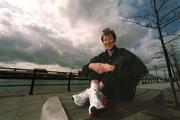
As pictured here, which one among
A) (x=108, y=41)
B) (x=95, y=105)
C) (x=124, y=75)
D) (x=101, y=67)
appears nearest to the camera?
(x=95, y=105)

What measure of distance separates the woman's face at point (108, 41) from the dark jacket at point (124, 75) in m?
0.19

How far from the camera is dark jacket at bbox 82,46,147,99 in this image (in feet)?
6.72

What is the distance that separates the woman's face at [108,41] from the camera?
2287 millimetres

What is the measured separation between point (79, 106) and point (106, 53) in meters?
0.83

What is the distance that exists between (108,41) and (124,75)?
0.54m

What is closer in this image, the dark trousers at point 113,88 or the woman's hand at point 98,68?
the dark trousers at point 113,88

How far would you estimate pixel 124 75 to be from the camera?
2049 millimetres

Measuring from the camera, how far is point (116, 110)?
6.53ft

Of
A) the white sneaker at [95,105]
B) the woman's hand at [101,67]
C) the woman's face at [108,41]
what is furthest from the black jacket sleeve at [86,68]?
the white sneaker at [95,105]

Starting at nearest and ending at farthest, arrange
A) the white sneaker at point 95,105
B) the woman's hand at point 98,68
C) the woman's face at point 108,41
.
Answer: the white sneaker at point 95,105 → the woman's hand at point 98,68 → the woman's face at point 108,41

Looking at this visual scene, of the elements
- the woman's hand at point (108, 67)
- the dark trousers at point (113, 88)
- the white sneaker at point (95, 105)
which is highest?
the woman's hand at point (108, 67)

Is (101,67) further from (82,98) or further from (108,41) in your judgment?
(82,98)

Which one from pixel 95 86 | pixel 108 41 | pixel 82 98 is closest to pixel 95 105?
pixel 95 86

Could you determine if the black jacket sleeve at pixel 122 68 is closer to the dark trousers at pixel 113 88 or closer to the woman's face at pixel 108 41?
the dark trousers at pixel 113 88
